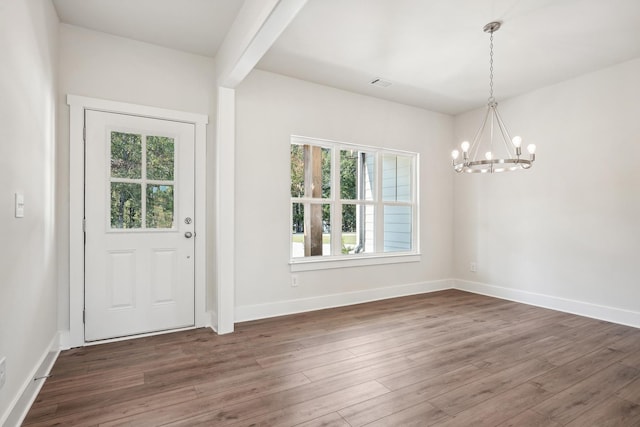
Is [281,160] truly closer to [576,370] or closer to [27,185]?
[27,185]

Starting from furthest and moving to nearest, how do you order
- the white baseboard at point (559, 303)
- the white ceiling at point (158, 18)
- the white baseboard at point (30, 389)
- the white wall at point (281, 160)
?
the white wall at point (281, 160), the white baseboard at point (559, 303), the white ceiling at point (158, 18), the white baseboard at point (30, 389)

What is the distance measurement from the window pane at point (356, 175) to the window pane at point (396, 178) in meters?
0.24

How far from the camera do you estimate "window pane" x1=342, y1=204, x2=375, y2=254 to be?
14.8ft

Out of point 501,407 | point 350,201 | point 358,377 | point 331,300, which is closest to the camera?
point 501,407

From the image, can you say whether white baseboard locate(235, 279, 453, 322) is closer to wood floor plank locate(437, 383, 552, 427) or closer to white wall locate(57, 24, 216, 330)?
white wall locate(57, 24, 216, 330)

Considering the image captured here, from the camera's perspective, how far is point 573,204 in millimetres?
3994

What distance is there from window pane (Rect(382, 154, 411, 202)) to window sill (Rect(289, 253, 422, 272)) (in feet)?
2.81

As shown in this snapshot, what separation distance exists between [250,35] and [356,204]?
2.64m

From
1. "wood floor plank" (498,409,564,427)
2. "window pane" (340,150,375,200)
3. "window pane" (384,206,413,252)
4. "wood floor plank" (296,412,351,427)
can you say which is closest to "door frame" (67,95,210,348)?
"wood floor plank" (296,412,351,427)

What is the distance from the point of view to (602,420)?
1.91m

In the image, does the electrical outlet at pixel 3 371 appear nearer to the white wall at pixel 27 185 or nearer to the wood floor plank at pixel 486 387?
the white wall at pixel 27 185

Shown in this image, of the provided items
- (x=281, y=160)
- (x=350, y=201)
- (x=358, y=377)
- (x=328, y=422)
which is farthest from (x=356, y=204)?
(x=328, y=422)

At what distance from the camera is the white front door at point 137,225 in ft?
9.84

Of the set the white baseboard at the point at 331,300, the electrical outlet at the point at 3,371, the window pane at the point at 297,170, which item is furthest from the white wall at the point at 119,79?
the electrical outlet at the point at 3,371
